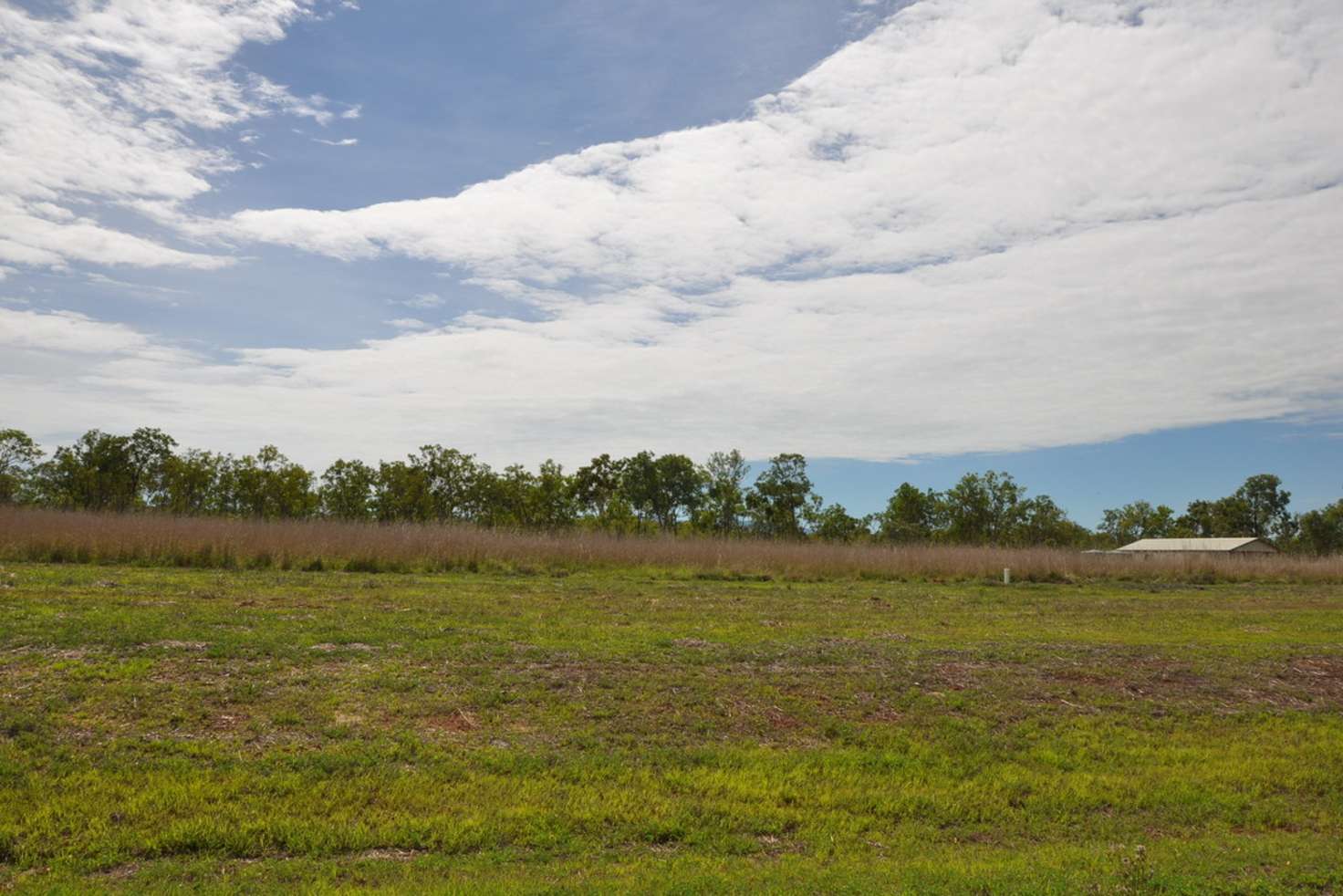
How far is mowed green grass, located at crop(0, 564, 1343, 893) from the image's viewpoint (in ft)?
19.0

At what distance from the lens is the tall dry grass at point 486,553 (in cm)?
2125

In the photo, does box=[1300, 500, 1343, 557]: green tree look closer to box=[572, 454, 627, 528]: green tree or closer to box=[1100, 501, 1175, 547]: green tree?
box=[1100, 501, 1175, 547]: green tree

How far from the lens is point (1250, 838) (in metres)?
Answer: 6.83

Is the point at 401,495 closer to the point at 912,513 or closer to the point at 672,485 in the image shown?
the point at 672,485

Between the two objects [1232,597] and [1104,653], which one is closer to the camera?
[1104,653]

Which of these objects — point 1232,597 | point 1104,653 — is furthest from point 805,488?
point 1104,653

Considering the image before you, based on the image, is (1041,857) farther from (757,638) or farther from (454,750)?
(757,638)

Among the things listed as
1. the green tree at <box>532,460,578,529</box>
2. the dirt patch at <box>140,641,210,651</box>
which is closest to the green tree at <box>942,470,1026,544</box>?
the green tree at <box>532,460,578,529</box>

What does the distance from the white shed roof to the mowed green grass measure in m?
73.2

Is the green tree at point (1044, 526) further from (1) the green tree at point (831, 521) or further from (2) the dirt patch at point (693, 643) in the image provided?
(2) the dirt patch at point (693, 643)

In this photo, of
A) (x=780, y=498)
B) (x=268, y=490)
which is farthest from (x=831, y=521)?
(x=268, y=490)

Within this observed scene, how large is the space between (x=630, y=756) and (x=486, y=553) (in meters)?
18.3

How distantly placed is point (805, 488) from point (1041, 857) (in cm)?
5642

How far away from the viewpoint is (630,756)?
7750 millimetres
